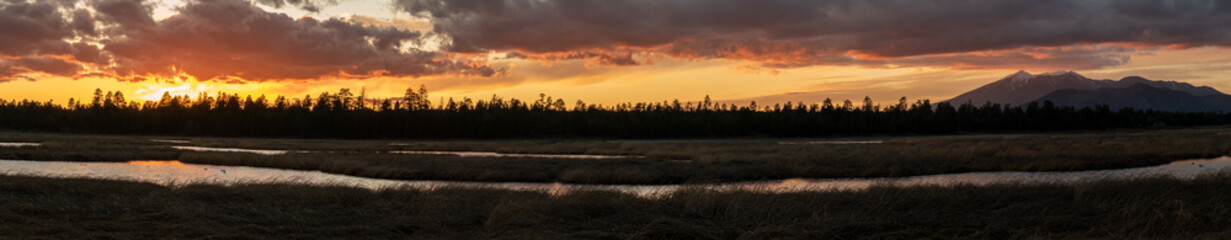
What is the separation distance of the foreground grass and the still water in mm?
7987

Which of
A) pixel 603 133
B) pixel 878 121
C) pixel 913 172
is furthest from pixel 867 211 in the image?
pixel 878 121

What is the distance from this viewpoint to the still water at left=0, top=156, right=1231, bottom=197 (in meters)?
30.0

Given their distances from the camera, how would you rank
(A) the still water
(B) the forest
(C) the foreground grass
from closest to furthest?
(C) the foreground grass → (A) the still water → (B) the forest

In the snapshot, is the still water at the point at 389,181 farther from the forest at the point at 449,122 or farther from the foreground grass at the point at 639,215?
the forest at the point at 449,122

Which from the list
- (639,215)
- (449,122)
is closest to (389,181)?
(639,215)

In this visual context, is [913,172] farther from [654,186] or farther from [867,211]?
[867,211]

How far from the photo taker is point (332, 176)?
3653 cm

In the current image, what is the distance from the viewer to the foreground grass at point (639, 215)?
44.9 ft

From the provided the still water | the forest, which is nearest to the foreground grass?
the still water

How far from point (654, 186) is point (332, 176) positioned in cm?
1712

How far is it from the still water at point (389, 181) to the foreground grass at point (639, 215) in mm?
7987

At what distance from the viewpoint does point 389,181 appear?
111 feet

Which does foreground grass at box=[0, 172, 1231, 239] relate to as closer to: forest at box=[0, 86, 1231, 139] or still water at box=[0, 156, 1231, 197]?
still water at box=[0, 156, 1231, 197]

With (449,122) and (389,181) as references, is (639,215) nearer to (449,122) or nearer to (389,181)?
(389,181)
